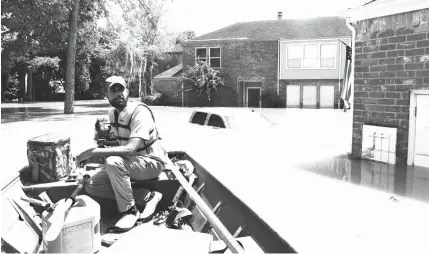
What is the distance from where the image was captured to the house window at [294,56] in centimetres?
3697

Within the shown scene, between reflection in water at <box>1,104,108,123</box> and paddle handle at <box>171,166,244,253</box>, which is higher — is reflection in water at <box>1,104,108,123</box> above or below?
below

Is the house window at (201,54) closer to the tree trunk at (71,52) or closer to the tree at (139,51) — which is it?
the tree at (139,51)

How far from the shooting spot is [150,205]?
520cm

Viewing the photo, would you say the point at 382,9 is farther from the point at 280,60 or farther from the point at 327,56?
the point at 280,60

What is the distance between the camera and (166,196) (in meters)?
5.78

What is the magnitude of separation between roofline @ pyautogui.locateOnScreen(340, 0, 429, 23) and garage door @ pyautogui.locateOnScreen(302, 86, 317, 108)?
25105 mm

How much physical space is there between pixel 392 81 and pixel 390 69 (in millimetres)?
297

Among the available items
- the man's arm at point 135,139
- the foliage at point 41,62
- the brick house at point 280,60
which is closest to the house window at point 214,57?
the brick house at point 280,60

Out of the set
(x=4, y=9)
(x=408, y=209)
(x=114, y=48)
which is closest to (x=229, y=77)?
(x=114, y=48)

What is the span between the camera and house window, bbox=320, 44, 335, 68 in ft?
117

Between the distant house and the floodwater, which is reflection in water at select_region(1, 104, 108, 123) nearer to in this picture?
the floodwater

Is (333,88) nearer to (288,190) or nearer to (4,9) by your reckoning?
(4,9)

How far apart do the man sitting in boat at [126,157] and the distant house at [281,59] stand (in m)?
32.1

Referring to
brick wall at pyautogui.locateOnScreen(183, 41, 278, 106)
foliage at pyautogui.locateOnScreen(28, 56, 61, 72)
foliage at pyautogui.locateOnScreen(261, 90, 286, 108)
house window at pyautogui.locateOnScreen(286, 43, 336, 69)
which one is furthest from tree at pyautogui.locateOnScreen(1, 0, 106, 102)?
house window at pyautogui.locateOnScreen(286, 43, 336, 69)
